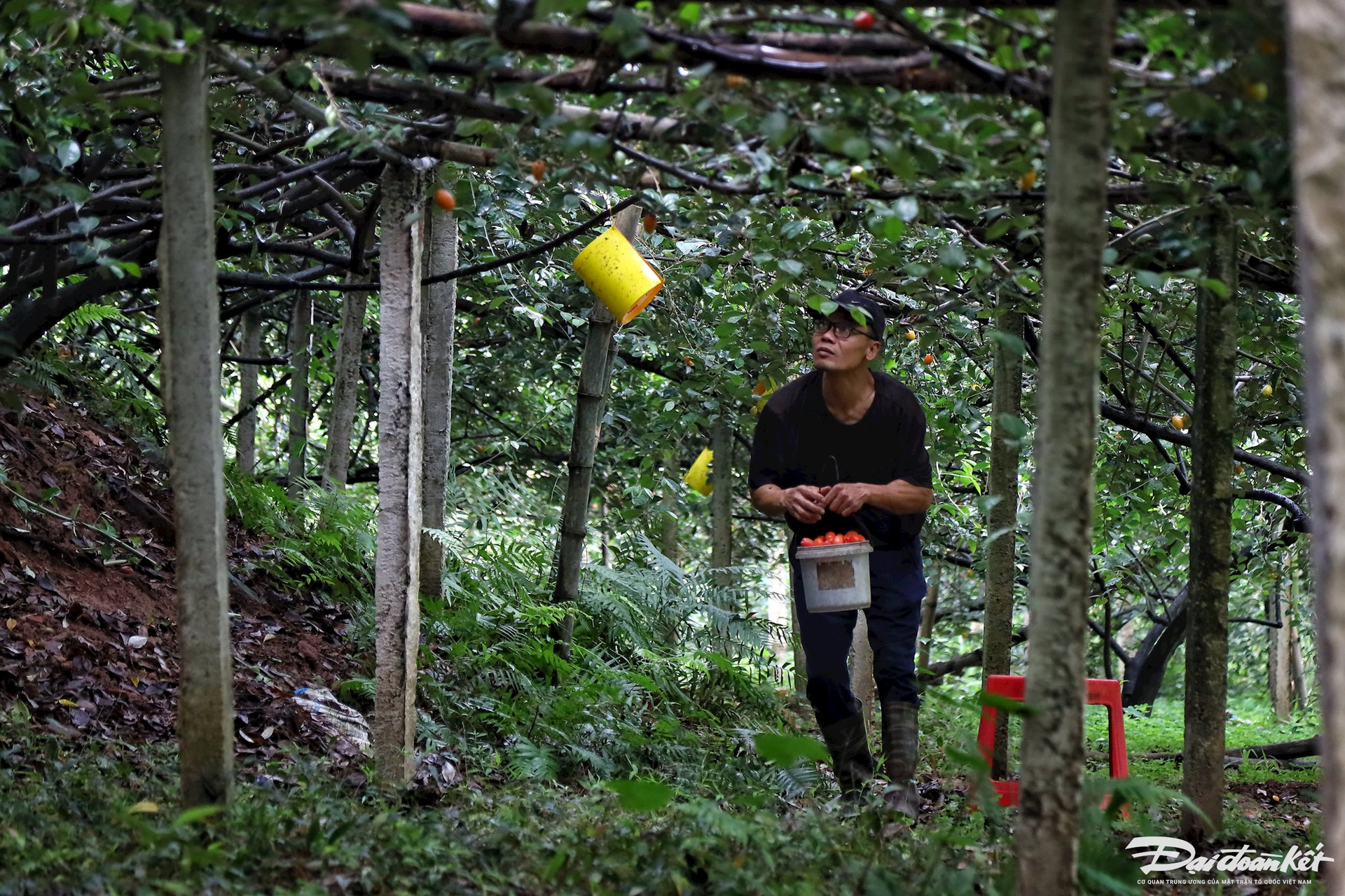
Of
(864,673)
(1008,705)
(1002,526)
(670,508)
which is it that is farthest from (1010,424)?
(670,508)

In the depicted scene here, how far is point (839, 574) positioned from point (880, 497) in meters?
0.34

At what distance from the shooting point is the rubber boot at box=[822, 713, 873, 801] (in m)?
4.20

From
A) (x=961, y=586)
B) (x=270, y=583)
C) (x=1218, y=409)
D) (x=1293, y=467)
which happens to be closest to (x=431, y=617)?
(x=270, y=583)

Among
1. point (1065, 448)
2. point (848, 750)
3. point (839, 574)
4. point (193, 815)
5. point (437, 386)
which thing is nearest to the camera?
point (1065, 448)

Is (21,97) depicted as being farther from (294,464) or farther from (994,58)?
(294,464)

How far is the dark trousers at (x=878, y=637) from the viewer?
13.8 feet

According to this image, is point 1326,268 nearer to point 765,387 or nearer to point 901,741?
point 901,741

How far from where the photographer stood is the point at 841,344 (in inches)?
167

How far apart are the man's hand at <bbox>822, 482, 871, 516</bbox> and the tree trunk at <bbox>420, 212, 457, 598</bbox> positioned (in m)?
2.34

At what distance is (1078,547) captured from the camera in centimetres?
228

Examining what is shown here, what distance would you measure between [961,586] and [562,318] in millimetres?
10936

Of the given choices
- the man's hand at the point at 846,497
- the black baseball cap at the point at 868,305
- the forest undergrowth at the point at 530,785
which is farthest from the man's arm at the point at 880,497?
the forest undergrowth at the point at 530,785

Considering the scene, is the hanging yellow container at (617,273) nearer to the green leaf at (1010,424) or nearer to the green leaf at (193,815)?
the green leaf at (1010,424)

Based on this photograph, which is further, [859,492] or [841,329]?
[841,329]
